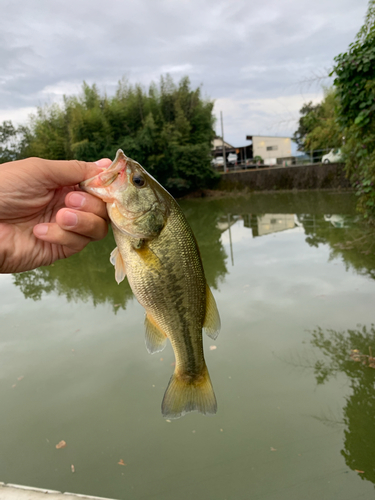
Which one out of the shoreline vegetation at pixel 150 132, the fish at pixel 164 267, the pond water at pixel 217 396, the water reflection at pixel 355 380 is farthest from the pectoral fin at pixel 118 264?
the shoreline vegetation at pixel 150 132

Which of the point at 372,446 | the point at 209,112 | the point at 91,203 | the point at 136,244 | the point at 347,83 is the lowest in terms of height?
the point at 372,446

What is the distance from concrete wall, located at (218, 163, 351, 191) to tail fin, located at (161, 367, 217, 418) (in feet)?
79.0

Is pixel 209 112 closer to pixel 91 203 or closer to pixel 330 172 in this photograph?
pixel 330 172

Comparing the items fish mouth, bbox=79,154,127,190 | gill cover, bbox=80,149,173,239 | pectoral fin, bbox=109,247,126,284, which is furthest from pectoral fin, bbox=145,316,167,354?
fish mouth, bbox=79,154,127,190

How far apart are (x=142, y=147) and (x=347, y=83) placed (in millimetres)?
22332

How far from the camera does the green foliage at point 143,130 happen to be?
88.1 feet

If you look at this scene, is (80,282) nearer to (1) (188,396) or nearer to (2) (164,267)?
(1) (188,396)

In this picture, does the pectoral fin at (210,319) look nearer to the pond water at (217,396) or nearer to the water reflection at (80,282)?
the pond water at (217,396)

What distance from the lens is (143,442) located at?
10.3 feet

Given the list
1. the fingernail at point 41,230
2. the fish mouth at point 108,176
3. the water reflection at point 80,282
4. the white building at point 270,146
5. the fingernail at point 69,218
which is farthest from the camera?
the white building at point 270,146

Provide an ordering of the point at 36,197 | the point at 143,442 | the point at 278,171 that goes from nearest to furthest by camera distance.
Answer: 1. the point at 36,197
2. the point at 143,442
3. the point at 278,171

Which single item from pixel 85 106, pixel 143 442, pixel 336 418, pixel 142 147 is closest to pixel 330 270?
pixel 336 418

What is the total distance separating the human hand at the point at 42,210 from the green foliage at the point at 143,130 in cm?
2510

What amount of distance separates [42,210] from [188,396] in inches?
54.2
